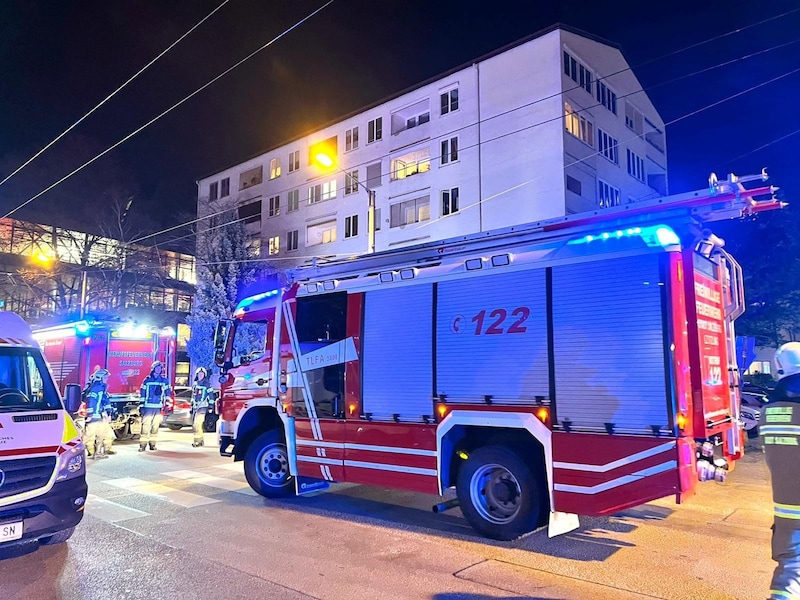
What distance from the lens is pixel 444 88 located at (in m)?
28.4

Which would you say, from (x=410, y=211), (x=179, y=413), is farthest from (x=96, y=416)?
(x=410, y=211)

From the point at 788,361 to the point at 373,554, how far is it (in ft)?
12.8

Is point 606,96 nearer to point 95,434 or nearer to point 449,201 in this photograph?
point 449,201

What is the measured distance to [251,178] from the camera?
133 feet

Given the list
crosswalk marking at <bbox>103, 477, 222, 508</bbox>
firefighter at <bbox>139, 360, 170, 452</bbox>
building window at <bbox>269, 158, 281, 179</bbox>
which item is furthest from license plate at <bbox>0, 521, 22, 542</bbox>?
building window at <bbox>269, 158, 281, 179</bbox>

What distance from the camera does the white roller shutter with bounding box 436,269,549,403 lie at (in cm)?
588

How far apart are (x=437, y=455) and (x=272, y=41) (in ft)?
25.8

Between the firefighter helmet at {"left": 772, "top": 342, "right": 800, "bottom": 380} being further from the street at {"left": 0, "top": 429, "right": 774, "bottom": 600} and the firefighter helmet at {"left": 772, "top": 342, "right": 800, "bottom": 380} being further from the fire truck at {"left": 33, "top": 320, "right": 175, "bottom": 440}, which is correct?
the fire truck at {"left": 33, "top": 320, "right": 175, "bottom": 440}

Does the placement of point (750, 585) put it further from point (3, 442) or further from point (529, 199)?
point (529, 199)

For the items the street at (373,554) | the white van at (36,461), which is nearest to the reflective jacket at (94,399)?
the street at (373,554)


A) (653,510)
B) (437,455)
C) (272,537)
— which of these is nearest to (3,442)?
(272,537)

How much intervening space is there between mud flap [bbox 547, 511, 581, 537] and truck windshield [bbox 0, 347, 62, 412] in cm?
511

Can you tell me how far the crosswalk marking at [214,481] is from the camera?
343 inches

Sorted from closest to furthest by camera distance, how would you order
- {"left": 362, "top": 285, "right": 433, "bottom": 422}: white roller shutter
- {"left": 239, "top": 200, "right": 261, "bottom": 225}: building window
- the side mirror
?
the side mirror, {"left": 362, "top": 285, "right": 433, "bottom": 422}: white roller shutter, {"left": 239, "top": 200, "right": 261, "bottom": 225}: building window
